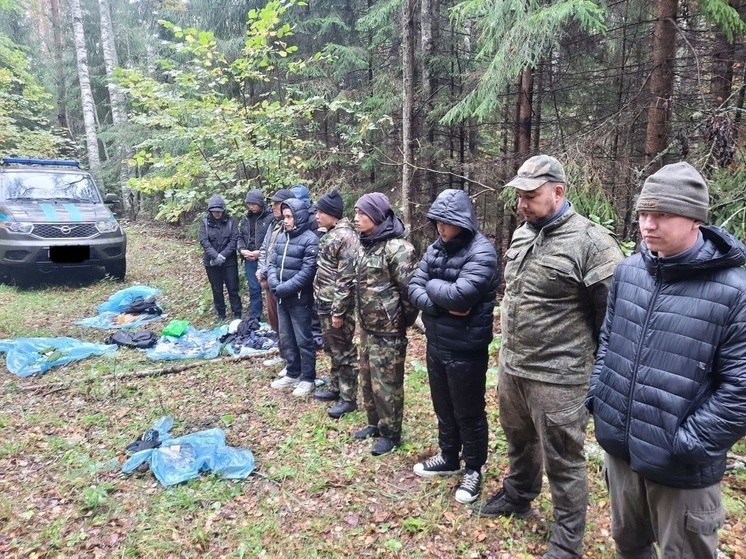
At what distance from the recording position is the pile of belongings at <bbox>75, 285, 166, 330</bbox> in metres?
7.50

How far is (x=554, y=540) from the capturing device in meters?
2.68

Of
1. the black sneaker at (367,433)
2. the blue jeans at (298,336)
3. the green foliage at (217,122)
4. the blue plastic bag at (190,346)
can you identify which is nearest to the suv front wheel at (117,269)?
the green foliage at (217,122)

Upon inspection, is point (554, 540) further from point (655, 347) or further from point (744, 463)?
point (744, 463)

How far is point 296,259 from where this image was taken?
16.7 feet

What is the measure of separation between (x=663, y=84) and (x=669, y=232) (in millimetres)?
3839

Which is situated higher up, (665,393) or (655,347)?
(655,347)

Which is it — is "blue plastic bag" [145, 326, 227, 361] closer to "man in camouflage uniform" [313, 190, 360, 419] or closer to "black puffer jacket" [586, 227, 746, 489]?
"man in camouflage uniform" [313, 190, 360, 419]

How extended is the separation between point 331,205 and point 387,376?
1.79 meters

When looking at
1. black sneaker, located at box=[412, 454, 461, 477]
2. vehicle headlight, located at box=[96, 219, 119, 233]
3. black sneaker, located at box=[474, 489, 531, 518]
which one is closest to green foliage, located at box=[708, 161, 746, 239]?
black sneaker, located at box=[474, 489, 531, 518]

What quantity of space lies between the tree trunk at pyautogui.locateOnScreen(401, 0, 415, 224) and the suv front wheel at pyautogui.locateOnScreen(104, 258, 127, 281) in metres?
6.16

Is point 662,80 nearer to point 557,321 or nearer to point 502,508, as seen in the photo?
point 557,321

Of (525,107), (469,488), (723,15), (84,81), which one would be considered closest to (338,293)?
(469,488)

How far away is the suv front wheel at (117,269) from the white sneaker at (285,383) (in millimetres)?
6108

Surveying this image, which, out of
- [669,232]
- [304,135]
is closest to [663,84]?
[669,232]
